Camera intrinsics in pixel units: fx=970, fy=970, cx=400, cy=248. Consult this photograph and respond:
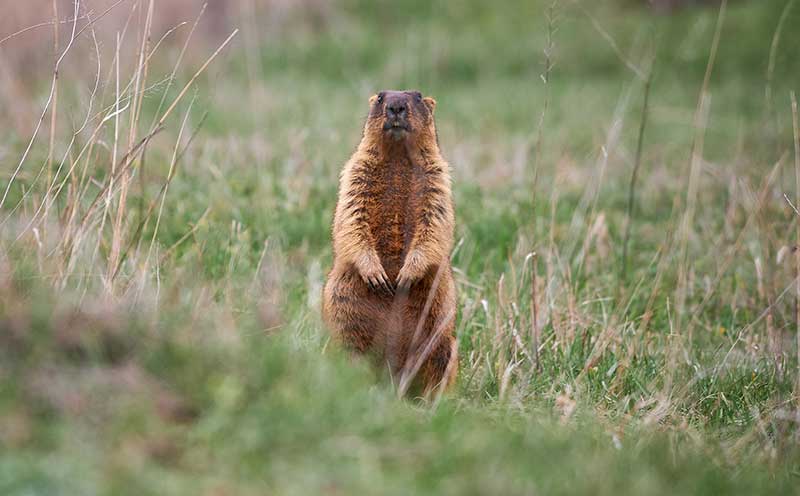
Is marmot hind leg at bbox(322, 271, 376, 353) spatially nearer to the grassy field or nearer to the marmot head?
the grassy field

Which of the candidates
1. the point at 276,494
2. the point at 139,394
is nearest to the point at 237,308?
the point at 139,394

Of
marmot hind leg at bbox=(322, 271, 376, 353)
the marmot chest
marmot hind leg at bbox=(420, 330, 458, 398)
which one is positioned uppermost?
the marmot chest

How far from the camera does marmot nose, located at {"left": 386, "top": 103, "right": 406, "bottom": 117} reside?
15.3 feet

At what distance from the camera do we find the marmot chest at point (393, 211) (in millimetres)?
4648

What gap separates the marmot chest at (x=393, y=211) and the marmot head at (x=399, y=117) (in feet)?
0.57

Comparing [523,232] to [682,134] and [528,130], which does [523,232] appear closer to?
[528,130]

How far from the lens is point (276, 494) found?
277 cm

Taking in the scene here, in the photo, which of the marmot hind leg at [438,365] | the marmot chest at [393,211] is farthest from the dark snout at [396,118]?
the marmot hind leg at [438,365]

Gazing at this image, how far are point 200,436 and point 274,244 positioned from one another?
296 centimetres

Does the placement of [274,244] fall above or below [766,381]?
above

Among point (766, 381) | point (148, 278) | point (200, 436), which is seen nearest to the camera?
point (200, 436)

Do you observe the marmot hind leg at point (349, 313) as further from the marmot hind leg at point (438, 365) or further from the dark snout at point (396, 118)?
the dark snout at point (396, 118)

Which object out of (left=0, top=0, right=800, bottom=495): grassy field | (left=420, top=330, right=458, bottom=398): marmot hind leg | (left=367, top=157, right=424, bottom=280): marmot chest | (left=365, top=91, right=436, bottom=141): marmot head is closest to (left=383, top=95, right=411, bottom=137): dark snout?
(left=365, top=91, right=436, bottom=141): marmot head

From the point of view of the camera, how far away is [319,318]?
4836 mm
